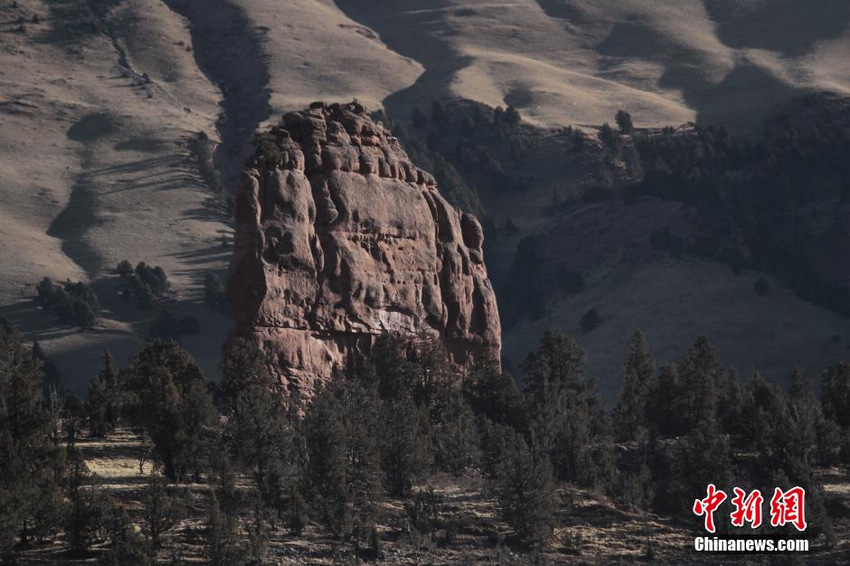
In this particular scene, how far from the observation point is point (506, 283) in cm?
18062

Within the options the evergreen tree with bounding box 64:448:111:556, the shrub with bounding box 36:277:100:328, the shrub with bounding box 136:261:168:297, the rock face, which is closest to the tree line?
the evergreen tree with bounding box 64:448:111:556

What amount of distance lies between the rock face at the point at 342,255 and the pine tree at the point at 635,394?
777 centimetres

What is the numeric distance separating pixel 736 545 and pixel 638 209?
119m

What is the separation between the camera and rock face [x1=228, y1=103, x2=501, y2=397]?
80.9 m

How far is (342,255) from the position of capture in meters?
84.9

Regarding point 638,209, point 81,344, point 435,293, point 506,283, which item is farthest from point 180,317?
point 435,293

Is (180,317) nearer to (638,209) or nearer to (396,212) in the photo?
(638,209)

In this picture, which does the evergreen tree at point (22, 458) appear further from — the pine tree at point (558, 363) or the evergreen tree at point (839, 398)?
the evergreen tree at point (839, 398)

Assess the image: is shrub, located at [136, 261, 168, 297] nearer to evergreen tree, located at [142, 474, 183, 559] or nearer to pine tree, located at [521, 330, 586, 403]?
pine tree, located at [521, 330, 586, 403]

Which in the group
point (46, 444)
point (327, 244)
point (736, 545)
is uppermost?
point (327, 244)

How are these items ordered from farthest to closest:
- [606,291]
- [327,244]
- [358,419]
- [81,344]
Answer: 1. [606,291]
2. [81,344]
3. [327,244]
4. [358,419]

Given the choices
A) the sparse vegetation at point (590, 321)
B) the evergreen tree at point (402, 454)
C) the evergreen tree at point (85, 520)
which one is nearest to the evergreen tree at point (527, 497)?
the evergreen tree at point (402, 454)
